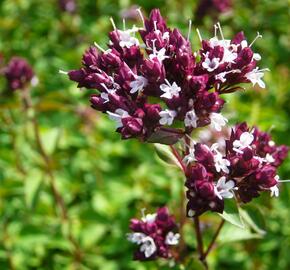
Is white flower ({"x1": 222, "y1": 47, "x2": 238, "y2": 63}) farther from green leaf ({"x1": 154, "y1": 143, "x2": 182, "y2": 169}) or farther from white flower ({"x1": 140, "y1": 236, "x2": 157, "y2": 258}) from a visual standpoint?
white flower ({"x1": 140, "y1": 236, "x2": 157, "y2": 258})

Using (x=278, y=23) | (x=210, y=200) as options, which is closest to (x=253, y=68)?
(x=210, y=200)

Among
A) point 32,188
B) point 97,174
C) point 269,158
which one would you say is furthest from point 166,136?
point 97,174

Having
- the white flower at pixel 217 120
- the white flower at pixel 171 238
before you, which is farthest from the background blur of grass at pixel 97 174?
the white flower at pixel 217 120

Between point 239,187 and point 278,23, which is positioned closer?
point 239,187

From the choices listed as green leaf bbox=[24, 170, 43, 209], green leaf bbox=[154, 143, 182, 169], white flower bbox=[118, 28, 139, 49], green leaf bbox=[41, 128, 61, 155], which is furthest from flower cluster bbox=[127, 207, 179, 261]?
green leaf bbox=[41, 128, 61, 155]

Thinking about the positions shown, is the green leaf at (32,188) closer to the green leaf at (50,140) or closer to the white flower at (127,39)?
the green leaf at (50,140)

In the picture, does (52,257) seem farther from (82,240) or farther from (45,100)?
(45,100)
